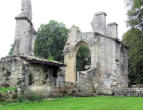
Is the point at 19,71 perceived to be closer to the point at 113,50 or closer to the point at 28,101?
the point at 28,101

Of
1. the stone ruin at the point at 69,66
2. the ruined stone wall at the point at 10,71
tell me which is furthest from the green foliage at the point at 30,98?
the ruined stone wall at the point at 10,71

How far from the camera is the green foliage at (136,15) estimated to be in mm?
23578

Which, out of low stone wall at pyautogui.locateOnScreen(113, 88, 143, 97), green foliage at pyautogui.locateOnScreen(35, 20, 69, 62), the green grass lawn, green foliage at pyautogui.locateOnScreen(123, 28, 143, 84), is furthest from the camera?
green foliage at pyautogui.locateOnScreen(35, 20, 69, 62)

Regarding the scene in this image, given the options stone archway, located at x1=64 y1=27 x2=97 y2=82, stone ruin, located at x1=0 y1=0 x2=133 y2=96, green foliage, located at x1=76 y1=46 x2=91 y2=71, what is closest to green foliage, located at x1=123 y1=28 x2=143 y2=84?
stone ruin, located at x1=0 y1=0 x2=133 y2=96

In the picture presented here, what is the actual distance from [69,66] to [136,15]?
9245 mm

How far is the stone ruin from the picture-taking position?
1279 centimetres

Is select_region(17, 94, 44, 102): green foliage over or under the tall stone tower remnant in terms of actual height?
under

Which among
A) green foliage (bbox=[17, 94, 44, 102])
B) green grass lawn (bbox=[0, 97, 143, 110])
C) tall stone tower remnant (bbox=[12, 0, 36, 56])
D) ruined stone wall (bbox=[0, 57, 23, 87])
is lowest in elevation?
green grass lawn (bbox=[0, 97, 143, 110])

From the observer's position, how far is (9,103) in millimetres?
10570

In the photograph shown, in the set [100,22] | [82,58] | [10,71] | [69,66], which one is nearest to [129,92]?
[69,66]

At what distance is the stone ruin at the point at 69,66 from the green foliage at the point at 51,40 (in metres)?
12.2

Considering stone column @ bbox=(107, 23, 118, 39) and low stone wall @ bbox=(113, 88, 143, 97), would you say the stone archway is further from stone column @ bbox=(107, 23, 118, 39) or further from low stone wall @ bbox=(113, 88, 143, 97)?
low stone wall @ bbox=(113, 88, 143, 97)

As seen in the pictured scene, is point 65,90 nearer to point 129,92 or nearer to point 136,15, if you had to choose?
point 129,92

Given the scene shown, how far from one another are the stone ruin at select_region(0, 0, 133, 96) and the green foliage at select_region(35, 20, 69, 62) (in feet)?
40.2
